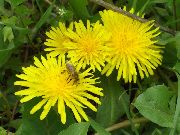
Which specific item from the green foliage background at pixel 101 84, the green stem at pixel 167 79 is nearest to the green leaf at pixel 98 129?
the green foliage background at pixel 101 84

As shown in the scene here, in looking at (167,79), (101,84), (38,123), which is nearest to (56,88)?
(38,123)

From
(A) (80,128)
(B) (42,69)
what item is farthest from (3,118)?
(A) (80,128)

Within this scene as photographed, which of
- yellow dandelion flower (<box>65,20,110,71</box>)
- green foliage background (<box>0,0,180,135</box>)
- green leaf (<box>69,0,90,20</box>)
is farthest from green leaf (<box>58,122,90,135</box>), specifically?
green leaf (<box>69,0,90,20</box>)

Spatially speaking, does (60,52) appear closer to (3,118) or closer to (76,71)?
(76,71)

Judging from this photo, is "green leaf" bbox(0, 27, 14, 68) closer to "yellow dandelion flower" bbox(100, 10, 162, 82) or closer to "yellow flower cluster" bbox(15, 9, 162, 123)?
"yellow flower cluster" bbox(15, 9, 162, 123)

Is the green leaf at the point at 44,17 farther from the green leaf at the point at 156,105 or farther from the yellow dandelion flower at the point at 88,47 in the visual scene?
the green leaf at the point at 156,105

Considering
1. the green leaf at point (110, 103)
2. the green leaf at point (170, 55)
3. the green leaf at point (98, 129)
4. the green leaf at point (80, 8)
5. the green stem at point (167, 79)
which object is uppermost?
the green leaf at point (80, 8)

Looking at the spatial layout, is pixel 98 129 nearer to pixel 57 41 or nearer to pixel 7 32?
pixel 57 41

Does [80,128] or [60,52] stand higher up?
[60,52]
